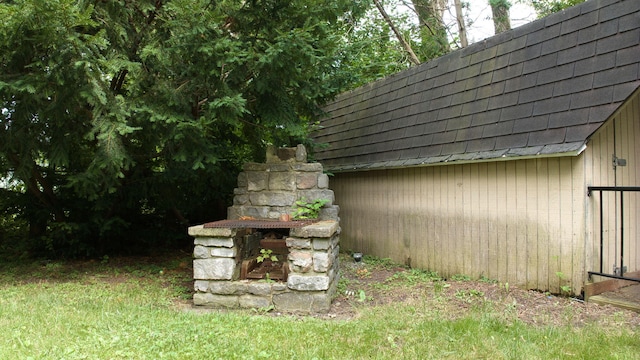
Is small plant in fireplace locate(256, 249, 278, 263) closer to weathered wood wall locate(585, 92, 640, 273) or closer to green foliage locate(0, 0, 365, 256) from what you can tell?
green foliage locate(0, 0, 365, 256)

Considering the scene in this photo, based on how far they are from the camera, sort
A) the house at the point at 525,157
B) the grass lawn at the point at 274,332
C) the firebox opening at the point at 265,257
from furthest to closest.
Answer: the firebox opening at the point at 265,257
the house at the point at 525,157
the grass lawn at the point at 274,332

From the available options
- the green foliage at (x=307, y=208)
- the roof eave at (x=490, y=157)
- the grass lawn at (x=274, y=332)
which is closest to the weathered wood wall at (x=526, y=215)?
the roof eave at (x=490, y=157)

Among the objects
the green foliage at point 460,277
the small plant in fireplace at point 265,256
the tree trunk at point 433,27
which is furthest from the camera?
the tree trunk at point 433,27

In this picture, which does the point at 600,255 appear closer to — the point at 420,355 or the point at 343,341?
the point at 420,355

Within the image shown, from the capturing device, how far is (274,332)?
3922 mm

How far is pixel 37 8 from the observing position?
14.0 feet

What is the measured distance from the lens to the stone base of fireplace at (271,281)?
15.9 feet

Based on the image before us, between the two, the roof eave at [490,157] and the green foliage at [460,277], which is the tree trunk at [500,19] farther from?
the green foliage at [460,277]

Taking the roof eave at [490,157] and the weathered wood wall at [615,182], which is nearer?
the roof eave at [490,157]

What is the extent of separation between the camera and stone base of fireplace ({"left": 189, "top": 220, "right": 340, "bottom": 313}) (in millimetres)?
4859

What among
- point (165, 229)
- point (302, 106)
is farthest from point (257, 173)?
point (165, 229)

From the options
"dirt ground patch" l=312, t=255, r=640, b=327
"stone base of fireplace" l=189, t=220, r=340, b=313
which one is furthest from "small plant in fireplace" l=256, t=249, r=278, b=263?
"dirt ground patch" l=312, t=255, r=640, b=327

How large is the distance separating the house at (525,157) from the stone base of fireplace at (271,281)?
7.02ft

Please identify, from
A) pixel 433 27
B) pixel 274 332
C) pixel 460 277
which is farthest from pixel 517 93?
pixel 433 27
